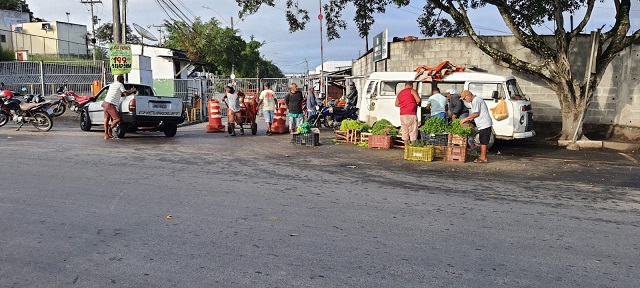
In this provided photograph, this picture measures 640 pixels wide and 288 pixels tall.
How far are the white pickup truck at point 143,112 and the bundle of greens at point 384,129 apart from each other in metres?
5.63

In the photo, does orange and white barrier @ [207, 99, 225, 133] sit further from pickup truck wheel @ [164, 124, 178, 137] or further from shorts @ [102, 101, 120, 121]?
shorts @ [102, 101, 120, 121]

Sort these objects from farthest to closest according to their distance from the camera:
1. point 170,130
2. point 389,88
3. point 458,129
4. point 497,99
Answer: point 170,130
point 389,88
point 497,99
point 458,129

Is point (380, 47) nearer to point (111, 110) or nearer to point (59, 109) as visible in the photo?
point (111, 110)

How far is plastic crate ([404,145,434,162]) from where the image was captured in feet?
36.1

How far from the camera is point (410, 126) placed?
12.2 m

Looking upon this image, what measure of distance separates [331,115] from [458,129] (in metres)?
8.17

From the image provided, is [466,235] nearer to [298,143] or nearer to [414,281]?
[414,281]

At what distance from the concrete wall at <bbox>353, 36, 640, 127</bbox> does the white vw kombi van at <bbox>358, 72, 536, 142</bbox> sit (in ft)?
10.8

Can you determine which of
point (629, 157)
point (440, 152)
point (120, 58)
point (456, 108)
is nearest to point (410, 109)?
point (456, 108)

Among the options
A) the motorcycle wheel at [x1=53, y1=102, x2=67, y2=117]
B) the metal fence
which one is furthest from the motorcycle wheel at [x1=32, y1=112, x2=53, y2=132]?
the metal fence

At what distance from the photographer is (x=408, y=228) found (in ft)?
18.9

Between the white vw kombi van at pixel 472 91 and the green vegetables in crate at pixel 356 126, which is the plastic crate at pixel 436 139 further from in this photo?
the green vegetables in crate at pixel 356 126

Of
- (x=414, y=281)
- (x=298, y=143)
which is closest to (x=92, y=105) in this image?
(x=298, y=143)

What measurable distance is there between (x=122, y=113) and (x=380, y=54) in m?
9.87
